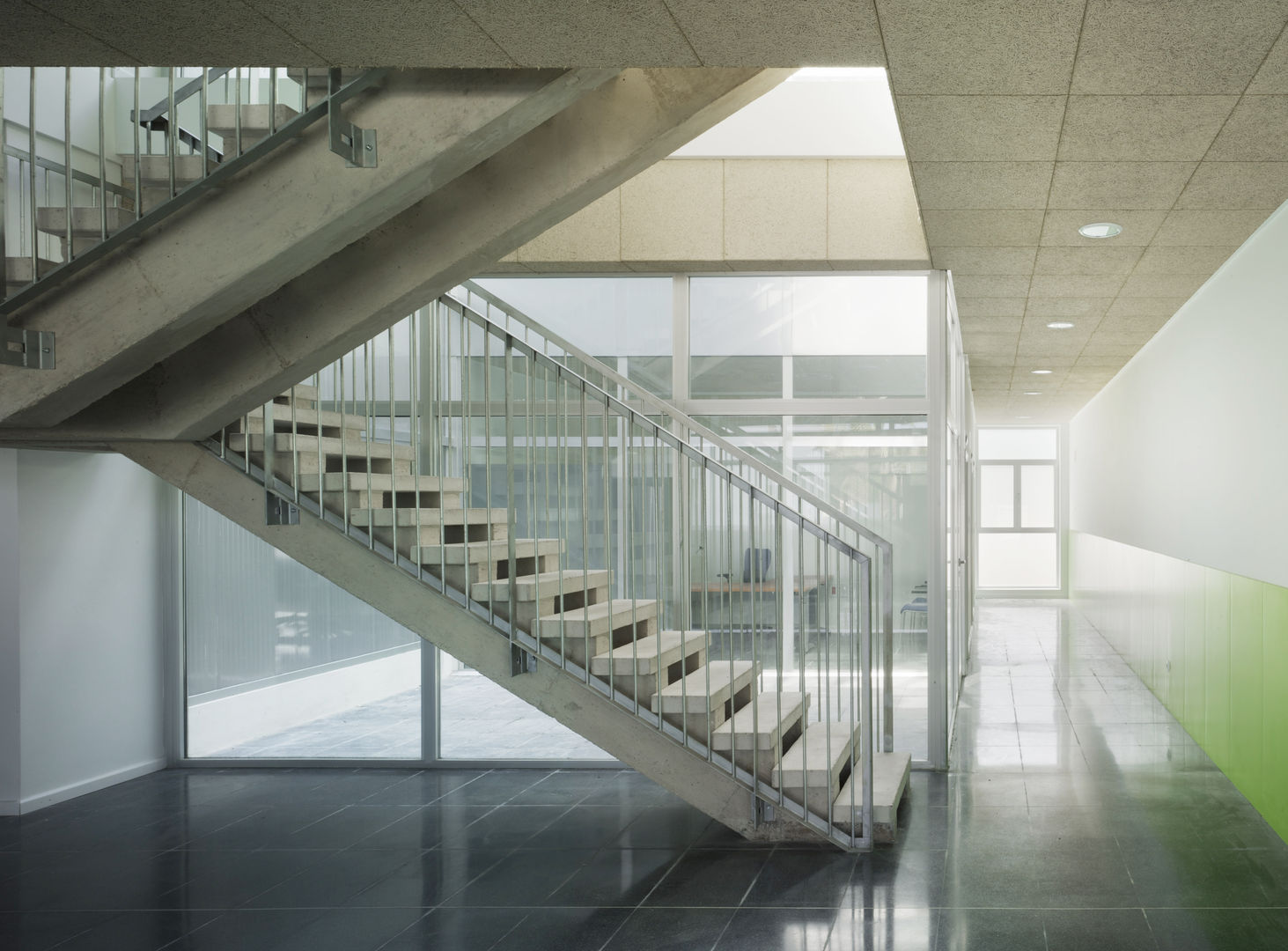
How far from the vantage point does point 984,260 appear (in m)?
5.75

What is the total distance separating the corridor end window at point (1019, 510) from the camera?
60.7 feet

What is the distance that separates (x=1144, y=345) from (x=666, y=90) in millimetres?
6250

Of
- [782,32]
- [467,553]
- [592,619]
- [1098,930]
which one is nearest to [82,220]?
[467,553]

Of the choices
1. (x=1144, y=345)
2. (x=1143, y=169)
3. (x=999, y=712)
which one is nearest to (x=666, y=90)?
(x=1143, y=169)

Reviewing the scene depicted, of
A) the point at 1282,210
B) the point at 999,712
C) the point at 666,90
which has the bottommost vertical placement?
the point at 999,712

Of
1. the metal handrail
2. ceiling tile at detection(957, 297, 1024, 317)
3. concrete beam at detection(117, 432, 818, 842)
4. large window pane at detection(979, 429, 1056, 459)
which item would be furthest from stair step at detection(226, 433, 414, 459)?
large window pane at detection(979, 429, 1056, 459)

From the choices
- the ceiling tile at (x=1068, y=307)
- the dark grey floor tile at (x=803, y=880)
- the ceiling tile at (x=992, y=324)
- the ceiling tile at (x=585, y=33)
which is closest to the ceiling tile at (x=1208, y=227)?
the ceiling tile at (x=1068, y=307)

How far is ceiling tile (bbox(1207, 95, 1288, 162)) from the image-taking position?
11.1 feet

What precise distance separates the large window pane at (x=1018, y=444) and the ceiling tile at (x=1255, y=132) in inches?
602

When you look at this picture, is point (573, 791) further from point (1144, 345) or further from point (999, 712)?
point (1144, 345)

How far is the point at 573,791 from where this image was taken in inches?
225

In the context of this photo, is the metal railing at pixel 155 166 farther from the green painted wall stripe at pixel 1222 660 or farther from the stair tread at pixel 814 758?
the green painted wall stripe at pixel 1222 660

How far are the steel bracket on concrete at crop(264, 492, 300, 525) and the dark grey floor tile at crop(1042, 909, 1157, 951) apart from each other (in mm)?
3110

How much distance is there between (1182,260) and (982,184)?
1.95 metres
